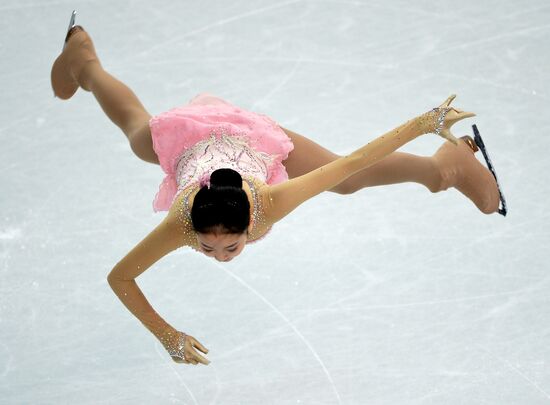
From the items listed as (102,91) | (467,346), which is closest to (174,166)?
(102,91)

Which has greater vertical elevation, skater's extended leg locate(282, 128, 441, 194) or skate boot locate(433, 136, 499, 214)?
skater's extended leg locate(282, 128, 441, 194)

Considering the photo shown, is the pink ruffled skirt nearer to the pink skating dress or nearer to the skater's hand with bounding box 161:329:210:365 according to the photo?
the pink skating dress

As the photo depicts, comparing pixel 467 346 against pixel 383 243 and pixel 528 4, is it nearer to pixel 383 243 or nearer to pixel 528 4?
pixel 383 243

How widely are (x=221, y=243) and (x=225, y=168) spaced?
0.24 metres

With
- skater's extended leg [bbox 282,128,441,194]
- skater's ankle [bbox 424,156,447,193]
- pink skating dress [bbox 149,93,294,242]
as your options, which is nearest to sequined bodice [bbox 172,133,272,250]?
pink skating dress [bbox 149,93,294,242]

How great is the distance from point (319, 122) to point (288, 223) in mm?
689

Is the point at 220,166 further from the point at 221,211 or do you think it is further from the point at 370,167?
the point at 370,167

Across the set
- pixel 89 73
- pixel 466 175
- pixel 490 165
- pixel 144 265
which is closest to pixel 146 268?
pixel 144 265

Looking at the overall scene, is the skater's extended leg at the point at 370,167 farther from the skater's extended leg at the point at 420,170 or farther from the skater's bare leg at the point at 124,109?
the skater's bare leg at the point at 124,109

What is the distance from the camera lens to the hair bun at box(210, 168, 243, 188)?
10.7 feet

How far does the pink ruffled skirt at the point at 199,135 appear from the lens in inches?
148

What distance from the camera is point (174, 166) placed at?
149 inches

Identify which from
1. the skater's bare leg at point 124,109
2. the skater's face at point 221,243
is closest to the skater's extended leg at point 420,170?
the skater's bare leg at point 124,109

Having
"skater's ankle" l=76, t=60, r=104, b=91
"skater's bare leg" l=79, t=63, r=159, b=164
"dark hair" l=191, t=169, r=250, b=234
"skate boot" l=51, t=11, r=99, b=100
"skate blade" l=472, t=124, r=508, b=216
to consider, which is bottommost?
"skate blade" l=472, t=124, r=508, b=216
